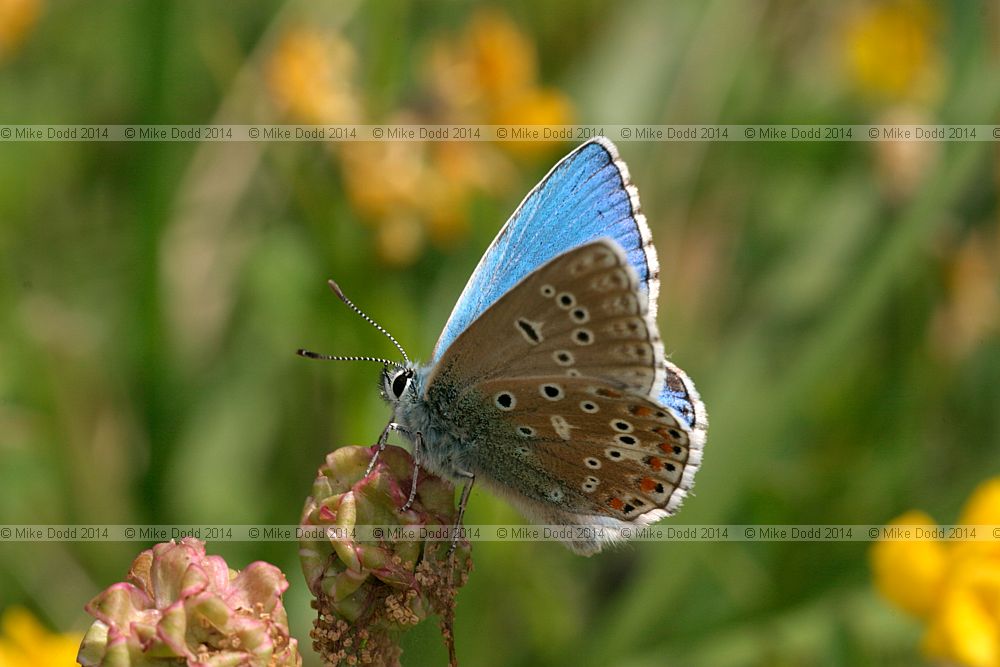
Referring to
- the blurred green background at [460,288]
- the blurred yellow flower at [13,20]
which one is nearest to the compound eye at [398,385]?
the blurred green background at [460,288]

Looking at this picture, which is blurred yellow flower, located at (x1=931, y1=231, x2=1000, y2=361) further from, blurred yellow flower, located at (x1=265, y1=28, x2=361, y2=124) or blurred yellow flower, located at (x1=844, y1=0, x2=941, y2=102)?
blurred yellow flower, located at (x1=265, y1=28, x2=361, y2=124)

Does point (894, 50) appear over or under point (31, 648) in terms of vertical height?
over

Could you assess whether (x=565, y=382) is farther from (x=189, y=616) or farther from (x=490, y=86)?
(x=490, y=86)

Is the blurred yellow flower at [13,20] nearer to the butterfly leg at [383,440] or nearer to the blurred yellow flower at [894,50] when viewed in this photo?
the butterfly leg at [383,440]

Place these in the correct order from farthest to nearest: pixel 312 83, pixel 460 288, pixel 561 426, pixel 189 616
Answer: pixel 460 288 < pixel 312 83 < pixel 561 426 < pixel 189 616

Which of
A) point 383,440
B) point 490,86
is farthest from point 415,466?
point 490,86

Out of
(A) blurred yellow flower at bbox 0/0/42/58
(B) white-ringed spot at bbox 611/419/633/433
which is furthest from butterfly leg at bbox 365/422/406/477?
(A) blurred yellow flower at bbox 0/0/42/58
